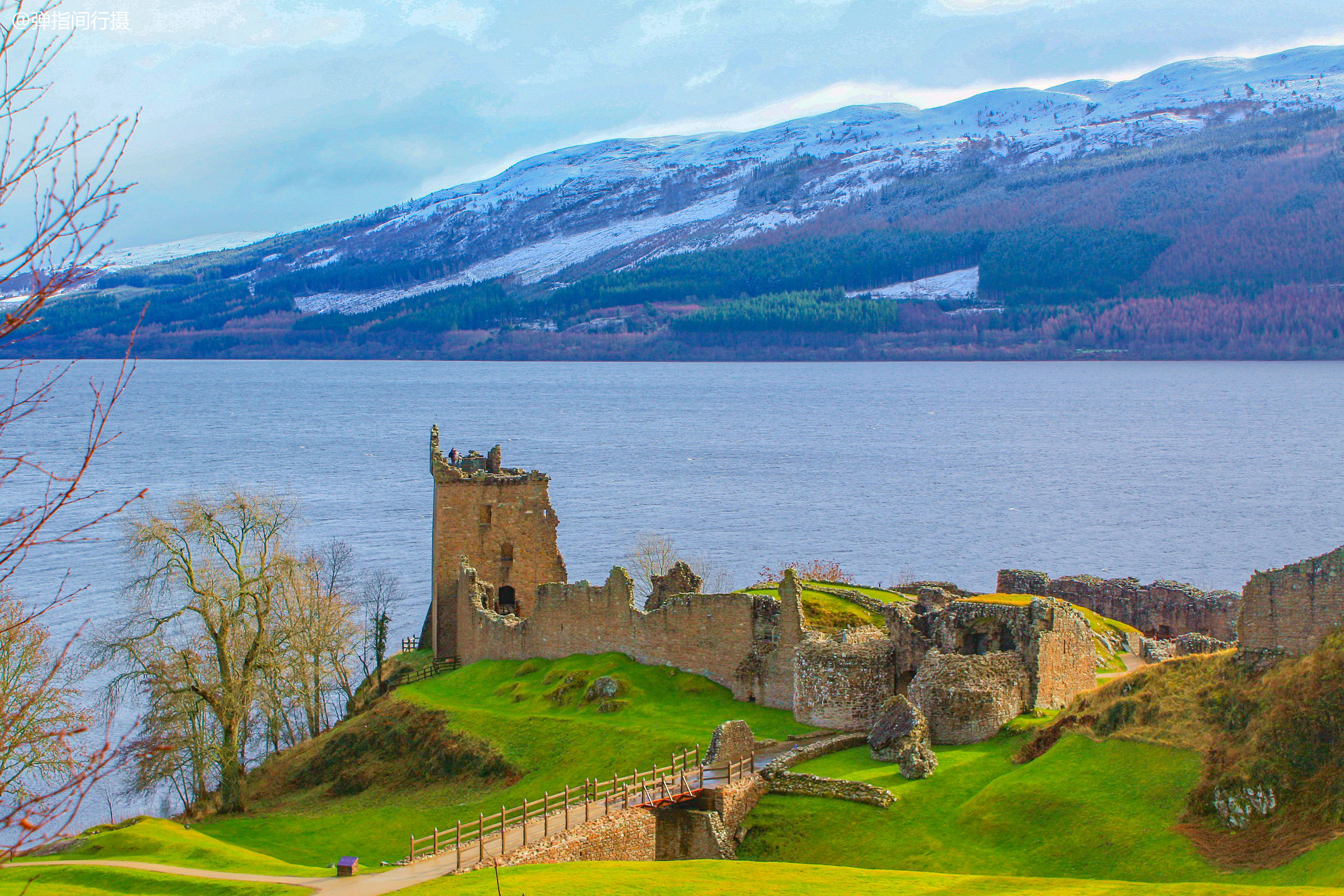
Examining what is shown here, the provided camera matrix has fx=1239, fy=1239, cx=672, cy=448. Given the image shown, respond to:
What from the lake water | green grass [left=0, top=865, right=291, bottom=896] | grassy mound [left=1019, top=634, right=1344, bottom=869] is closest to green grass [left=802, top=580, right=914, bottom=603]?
grassy mound [left=1019, top=634, right=1344, bottom=869]

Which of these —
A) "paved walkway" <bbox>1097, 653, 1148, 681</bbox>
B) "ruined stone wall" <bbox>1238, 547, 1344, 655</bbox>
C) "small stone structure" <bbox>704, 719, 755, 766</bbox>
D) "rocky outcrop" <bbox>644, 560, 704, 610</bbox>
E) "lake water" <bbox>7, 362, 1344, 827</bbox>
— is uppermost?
"ruined stone wall" <bbox>1238, 547, 1344, 655</bbox>

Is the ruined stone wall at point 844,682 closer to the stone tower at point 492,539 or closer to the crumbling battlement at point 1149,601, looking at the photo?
the crumbling battlement at point 1149,601

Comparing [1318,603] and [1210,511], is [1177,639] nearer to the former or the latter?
[1318,603]

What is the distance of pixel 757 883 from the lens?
78.7 feet

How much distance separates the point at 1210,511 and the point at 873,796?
97.5 m

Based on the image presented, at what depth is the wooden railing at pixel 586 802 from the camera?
2759 cm

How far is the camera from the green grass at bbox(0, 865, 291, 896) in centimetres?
2697

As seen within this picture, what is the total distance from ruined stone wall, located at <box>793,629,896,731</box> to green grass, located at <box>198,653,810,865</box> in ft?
2.88

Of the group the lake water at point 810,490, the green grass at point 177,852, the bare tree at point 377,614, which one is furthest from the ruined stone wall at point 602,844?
the lake water at point 810,490

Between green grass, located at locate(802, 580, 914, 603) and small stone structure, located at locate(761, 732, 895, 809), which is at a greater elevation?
green grass, located at locate(802, 580, 914, 603)

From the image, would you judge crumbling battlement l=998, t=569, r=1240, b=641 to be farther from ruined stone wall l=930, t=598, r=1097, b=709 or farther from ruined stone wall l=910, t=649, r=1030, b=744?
ruined stone wall l=910, t=649, r=1030, b=744

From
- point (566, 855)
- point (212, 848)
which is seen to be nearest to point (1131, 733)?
point (566, 855)

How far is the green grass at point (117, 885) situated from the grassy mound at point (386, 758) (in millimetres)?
10876

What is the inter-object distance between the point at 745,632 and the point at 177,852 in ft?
58.9
